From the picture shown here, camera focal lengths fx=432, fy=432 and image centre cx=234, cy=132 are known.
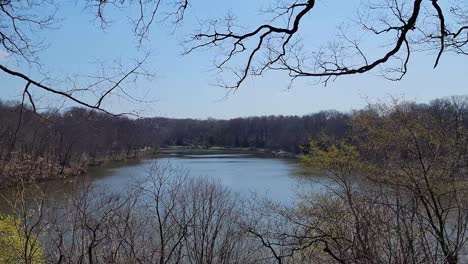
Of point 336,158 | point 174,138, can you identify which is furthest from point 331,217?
point 174,138

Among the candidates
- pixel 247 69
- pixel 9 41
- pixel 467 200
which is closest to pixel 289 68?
pixel 247 69

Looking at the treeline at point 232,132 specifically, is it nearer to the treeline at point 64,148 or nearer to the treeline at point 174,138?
the treeline at point 174,138

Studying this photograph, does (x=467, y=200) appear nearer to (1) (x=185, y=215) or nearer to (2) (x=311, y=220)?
(2) (x=311, y=220)

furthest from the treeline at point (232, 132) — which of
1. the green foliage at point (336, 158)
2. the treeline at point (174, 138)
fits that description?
the green foliage at point (336, 158)

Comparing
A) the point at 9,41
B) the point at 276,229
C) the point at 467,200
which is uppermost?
the point at 9,41

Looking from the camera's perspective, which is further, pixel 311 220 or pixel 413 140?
pixel 311 220

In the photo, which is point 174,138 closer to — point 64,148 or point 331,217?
point 64,148

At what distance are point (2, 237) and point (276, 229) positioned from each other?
21.0 feet

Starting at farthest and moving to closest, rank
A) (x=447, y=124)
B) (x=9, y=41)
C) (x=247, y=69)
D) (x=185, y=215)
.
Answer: (x=185, y=215)
(x=447, y=124)
(x=247, y=69)
(x=9, y=41)

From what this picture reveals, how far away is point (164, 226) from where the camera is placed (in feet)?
33.9

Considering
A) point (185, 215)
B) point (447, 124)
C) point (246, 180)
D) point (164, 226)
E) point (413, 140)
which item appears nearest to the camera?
point (413, 140)

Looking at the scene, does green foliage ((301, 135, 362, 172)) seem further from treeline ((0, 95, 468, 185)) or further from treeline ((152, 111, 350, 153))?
treeline ((152, 111, 350, 153))

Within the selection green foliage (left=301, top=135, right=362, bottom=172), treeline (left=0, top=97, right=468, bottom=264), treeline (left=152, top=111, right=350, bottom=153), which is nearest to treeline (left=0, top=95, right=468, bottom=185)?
treeline (left=152, top=111, right=350, bottom=153)

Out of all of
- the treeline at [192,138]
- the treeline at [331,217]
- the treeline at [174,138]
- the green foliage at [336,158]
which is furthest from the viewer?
the treeline at [192,138]
